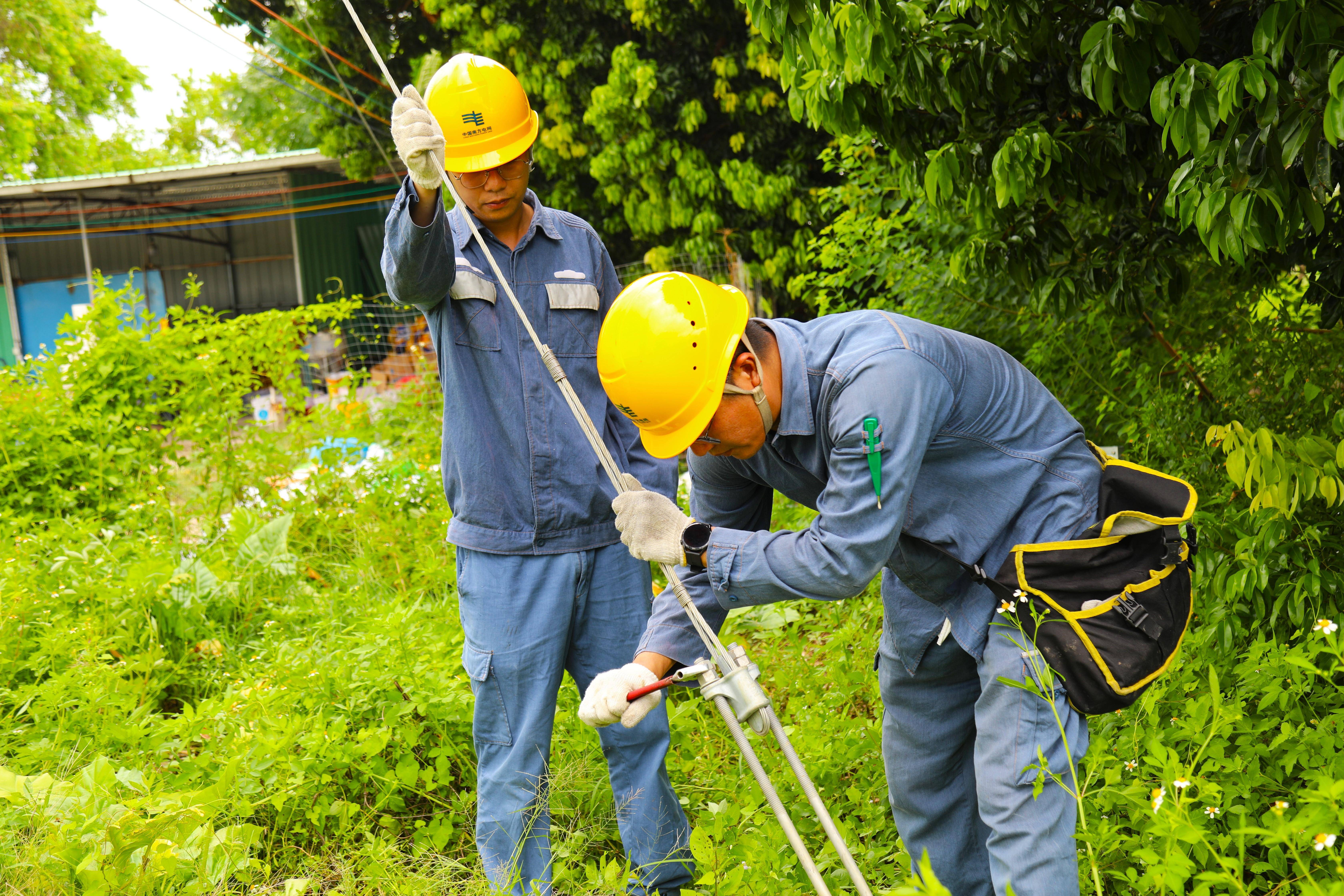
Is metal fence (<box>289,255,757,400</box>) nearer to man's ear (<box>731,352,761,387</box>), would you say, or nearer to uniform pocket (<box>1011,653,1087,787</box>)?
man's ear (<box>731,352,761,387</box>)

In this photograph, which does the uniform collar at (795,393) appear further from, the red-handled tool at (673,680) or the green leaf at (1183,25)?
the green leaf at (1183,25)

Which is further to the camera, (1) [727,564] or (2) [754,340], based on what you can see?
(2) [754,340]

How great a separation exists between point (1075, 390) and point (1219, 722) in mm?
2770

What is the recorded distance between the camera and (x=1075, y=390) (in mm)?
4512

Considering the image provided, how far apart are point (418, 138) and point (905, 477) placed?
1.49 metres

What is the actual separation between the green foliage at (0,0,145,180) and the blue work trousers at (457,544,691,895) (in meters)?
28.1

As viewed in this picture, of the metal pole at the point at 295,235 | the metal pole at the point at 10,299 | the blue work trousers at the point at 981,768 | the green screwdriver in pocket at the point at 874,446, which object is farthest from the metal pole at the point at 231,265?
the green screwdriver in pocket at the point at 874,446

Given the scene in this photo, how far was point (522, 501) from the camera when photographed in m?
2.81

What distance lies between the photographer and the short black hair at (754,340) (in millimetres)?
2080

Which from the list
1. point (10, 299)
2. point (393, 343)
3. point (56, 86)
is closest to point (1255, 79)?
point (393, 343)

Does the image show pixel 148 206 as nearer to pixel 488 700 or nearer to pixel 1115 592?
pixel 488 700

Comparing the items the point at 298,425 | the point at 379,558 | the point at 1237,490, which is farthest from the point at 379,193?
the point at 1237,490

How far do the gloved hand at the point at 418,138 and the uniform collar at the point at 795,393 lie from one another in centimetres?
107

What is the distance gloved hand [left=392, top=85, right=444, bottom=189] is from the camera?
2.50 metres
